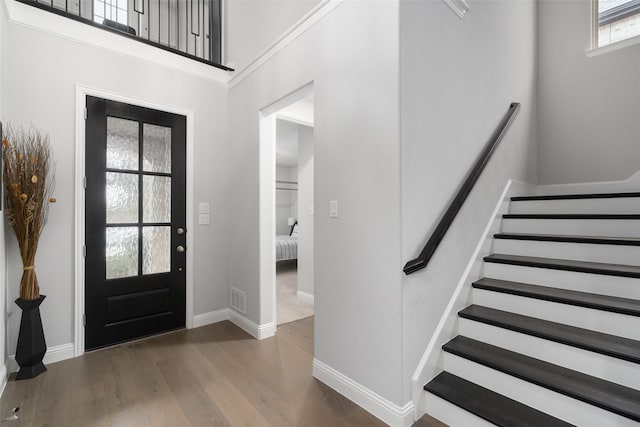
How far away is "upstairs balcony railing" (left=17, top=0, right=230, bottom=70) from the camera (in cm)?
300

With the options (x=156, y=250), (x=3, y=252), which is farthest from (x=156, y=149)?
(x=3, y=252)

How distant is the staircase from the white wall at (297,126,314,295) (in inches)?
86.1

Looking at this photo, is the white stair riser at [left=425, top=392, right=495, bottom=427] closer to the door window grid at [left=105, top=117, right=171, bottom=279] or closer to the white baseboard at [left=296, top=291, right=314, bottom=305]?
the white baseboard at [left=296, top=291, right=314, bottom=305]

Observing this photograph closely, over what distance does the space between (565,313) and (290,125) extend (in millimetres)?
4167

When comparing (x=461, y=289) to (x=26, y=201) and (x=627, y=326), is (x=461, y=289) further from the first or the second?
(x=26, y=201)

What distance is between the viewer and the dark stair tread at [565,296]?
65.3 inches

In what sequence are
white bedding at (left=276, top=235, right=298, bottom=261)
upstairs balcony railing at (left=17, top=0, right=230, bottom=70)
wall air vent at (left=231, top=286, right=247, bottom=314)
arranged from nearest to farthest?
1. upstairs balcony railing at (left=17, top=0, right=230, bottom=70)
2. wall air vent at (left=231, top=286, right=247, bottom=314)
3. white bedding at (left=276, top=235, right=298, bottom=261)

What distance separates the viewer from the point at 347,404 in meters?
1.91

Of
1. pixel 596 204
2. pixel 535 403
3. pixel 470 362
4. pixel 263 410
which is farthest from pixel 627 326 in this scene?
pixel 263 410

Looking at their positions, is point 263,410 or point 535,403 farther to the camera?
point 263,410

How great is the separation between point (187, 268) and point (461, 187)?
8.85 feet

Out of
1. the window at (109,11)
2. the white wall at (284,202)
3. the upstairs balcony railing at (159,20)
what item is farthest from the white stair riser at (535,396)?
the white wall at (284,202)

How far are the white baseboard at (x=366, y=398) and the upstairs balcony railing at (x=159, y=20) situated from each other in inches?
126

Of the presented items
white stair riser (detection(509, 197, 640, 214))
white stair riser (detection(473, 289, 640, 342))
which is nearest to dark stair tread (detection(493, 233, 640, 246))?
white stair riser (detection(509, 197, 640, 214))
